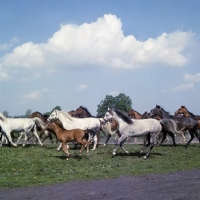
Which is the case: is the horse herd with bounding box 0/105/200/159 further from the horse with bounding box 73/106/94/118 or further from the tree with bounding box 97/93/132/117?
the tree with bounding box 97/93/132/117

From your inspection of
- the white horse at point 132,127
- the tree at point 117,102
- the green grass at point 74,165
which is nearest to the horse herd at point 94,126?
the white horse at point 132,127

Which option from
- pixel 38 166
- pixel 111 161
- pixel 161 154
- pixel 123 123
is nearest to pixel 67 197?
pixel 38 166

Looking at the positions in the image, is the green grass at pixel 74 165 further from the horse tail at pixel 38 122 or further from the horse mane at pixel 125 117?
the horse tail at pixel 38 122

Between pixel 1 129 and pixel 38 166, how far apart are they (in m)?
7.93

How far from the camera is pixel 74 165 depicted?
13570 mm

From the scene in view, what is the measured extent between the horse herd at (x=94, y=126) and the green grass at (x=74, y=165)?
76 centimetres

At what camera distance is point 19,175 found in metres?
11.6

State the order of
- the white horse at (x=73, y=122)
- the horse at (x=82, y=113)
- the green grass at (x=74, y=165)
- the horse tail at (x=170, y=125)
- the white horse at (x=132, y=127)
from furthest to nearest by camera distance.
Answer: the horse at (x=82, y=113) → the horse tail at (x=170, y=125) → the white horse at (x=73, y=122) → the white horse at (x=132, y=127) → the green grass at (x=74, y=165)

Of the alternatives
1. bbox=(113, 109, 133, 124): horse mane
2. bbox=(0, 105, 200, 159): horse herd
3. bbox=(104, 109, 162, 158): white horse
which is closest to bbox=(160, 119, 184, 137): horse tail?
bbox=(0, 105, 200, 159): horse herd

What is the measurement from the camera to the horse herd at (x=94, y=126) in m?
15.9

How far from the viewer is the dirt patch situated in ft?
27.3

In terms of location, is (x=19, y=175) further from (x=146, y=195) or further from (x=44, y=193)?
(x=146, y=195)

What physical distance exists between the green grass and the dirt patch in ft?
2.46

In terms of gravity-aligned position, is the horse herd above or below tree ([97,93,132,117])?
below
